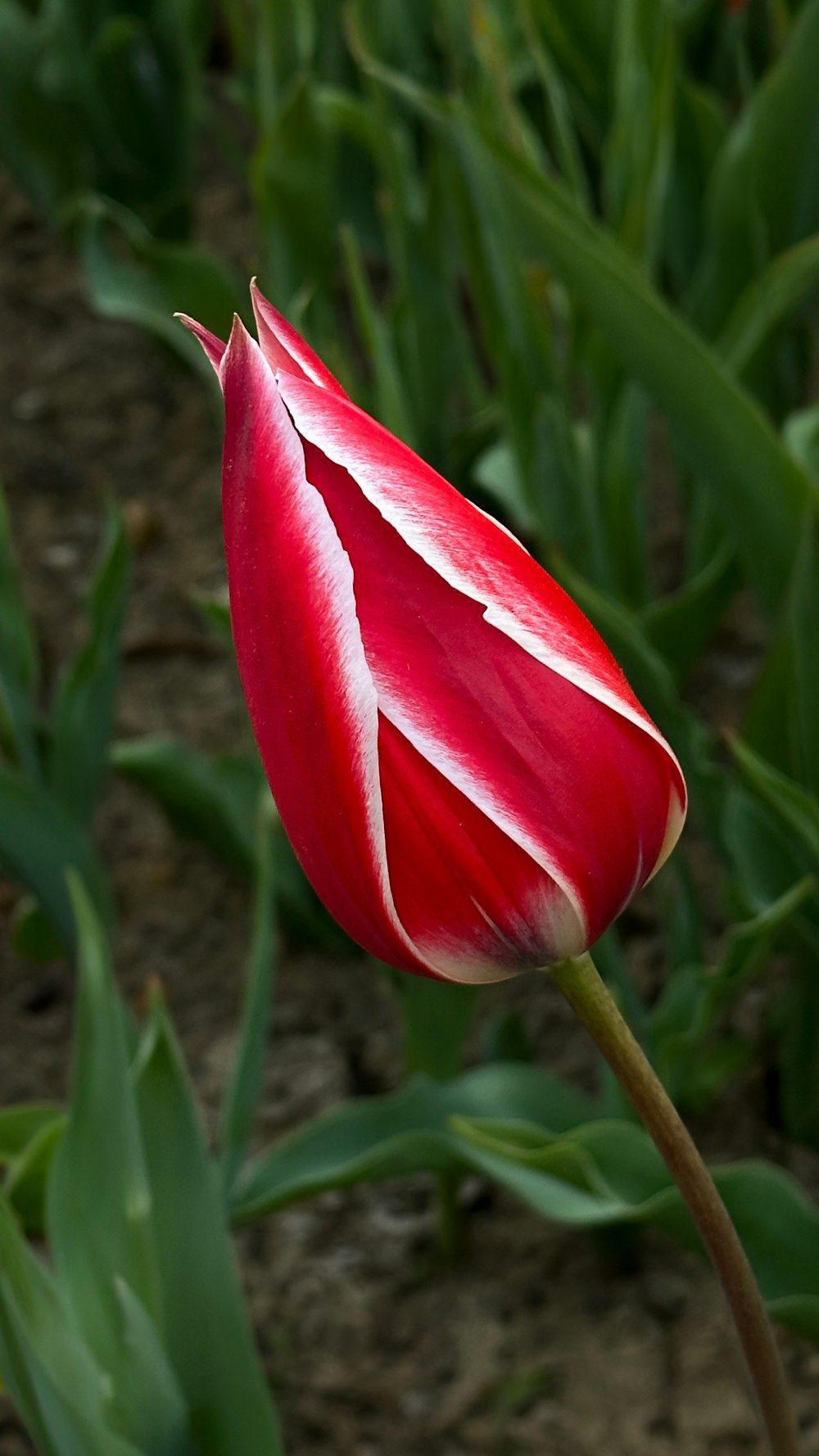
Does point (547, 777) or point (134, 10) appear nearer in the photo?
point (547, 777)

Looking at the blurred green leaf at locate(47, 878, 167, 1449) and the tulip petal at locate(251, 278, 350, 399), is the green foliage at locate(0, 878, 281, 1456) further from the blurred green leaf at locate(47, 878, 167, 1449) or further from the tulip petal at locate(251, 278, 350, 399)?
the tulip petal at locate(251, 278, 350, 399)

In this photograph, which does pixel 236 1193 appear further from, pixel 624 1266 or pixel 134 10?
pixel 134 10

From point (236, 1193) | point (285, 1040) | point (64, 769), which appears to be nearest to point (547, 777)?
point (236, 1193)

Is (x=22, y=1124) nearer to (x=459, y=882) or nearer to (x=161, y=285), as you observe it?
(x=459, y=882)

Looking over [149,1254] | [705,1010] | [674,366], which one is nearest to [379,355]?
[674,366]

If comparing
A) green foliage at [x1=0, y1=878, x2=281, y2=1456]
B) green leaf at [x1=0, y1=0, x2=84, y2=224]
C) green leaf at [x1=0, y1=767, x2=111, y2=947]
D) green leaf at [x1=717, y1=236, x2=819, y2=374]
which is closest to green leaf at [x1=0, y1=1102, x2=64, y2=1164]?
green foliage at [x1=0, y1=878, x2=281, y2=1456]

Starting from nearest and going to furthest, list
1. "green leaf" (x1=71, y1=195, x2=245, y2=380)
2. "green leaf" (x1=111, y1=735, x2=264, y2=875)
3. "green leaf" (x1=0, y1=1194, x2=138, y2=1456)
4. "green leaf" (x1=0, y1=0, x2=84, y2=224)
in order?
"green leaf" (x1=0, y1=1194, x2=138, y2=1456)
"green leaf" (x1=111, y1=735, x2=264, y2=875)
"green leaf" (x1=71, y1=195, x2=245, y2=380)
"green leaf" (x1=0, y1=0, x2=84, y2=224)
